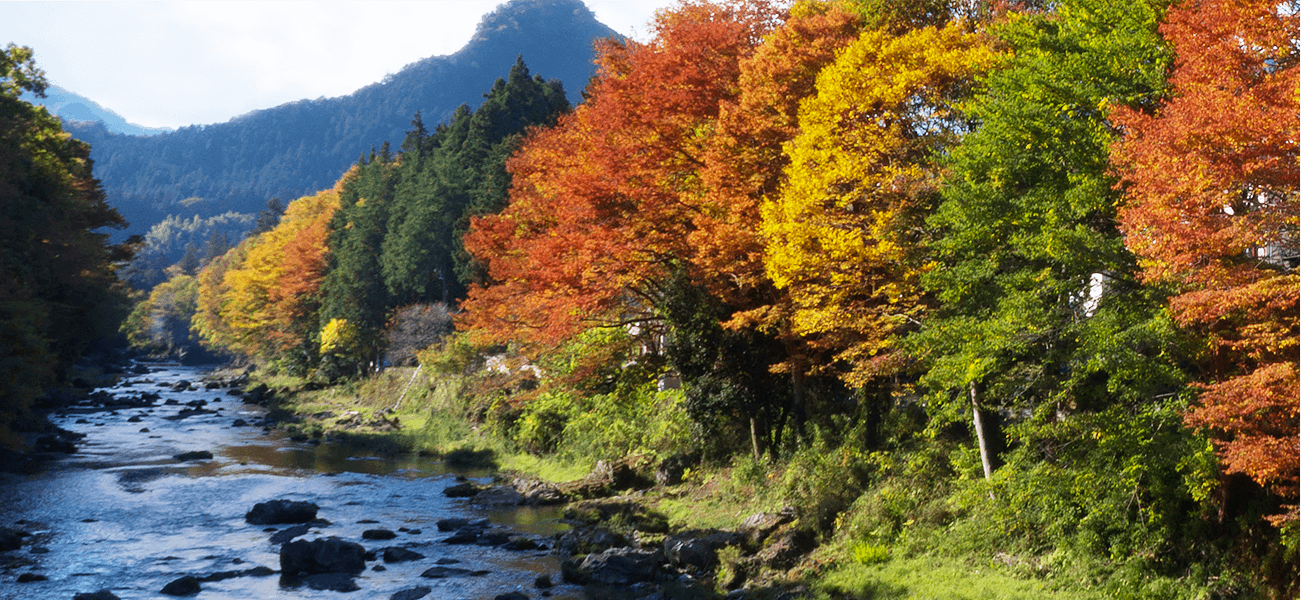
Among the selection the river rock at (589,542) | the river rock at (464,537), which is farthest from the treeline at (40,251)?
the river rock at (589,542)

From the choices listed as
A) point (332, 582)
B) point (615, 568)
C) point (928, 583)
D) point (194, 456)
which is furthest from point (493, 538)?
point (194, 456)

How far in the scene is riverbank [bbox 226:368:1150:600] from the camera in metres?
16.3

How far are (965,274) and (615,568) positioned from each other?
994cm

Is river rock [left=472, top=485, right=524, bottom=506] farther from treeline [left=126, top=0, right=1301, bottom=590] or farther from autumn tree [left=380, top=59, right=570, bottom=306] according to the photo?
autumn tree [left=380, top=59, right=570, bottom=306]

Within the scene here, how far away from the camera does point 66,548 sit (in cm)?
2242

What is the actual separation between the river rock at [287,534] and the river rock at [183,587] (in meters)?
3.52

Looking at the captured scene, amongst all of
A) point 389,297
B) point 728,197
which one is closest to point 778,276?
point 728,197

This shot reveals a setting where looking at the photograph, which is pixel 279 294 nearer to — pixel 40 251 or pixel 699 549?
pixel 40 251

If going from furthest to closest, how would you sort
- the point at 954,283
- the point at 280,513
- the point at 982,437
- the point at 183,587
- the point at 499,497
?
the point at 499,497 → the point at 280,513 → the point at 183,587 → the point at 982,437 → the point at 954,283

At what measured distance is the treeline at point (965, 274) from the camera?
11688mm

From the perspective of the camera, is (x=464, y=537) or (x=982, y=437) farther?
(x=464, y=537)

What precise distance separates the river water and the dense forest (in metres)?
6.02

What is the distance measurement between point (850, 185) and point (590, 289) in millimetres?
9523

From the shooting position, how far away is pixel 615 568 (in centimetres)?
1997
